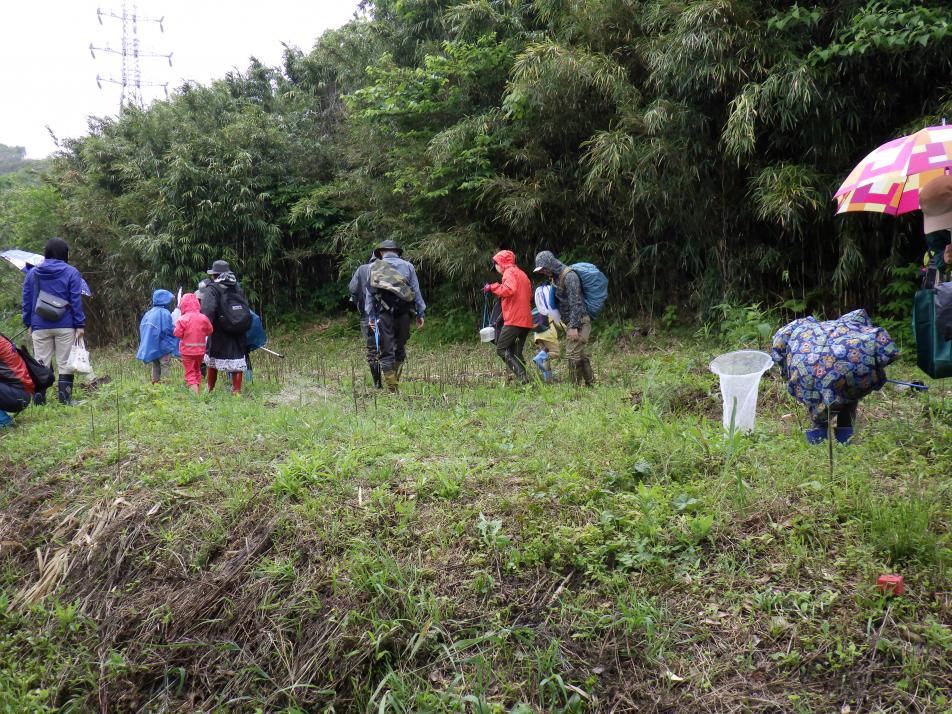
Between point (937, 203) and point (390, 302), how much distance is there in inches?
186

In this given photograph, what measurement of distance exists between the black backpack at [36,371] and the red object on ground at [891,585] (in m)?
6.56

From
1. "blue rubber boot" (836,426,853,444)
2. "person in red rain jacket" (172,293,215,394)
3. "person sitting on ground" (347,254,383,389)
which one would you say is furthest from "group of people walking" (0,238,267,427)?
"blue rubber boot" (836,426,853,444)

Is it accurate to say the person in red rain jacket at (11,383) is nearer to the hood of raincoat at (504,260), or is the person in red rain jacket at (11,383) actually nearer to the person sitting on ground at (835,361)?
the hood of raincoat at (504,260)

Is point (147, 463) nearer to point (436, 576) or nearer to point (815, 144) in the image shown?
point (436, 576)

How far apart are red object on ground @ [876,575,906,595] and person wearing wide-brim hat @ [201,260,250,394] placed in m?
5.74

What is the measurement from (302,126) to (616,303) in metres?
9.85

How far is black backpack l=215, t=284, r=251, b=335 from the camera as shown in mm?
6652

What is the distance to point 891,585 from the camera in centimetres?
254

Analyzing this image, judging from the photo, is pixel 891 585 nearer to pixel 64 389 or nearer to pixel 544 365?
pixel 544 365

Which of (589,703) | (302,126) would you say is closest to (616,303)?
Result: (589,703)

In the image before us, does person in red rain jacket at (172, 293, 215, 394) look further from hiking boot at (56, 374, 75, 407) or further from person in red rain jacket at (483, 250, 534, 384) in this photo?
person in red rain jacket at (483, 250, 534, 384)

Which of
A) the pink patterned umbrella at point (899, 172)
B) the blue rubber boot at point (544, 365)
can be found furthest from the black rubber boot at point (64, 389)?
the pink patterned umbrella at point (899, 172)

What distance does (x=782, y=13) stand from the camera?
709cm

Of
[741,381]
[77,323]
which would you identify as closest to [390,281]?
[77,323]
